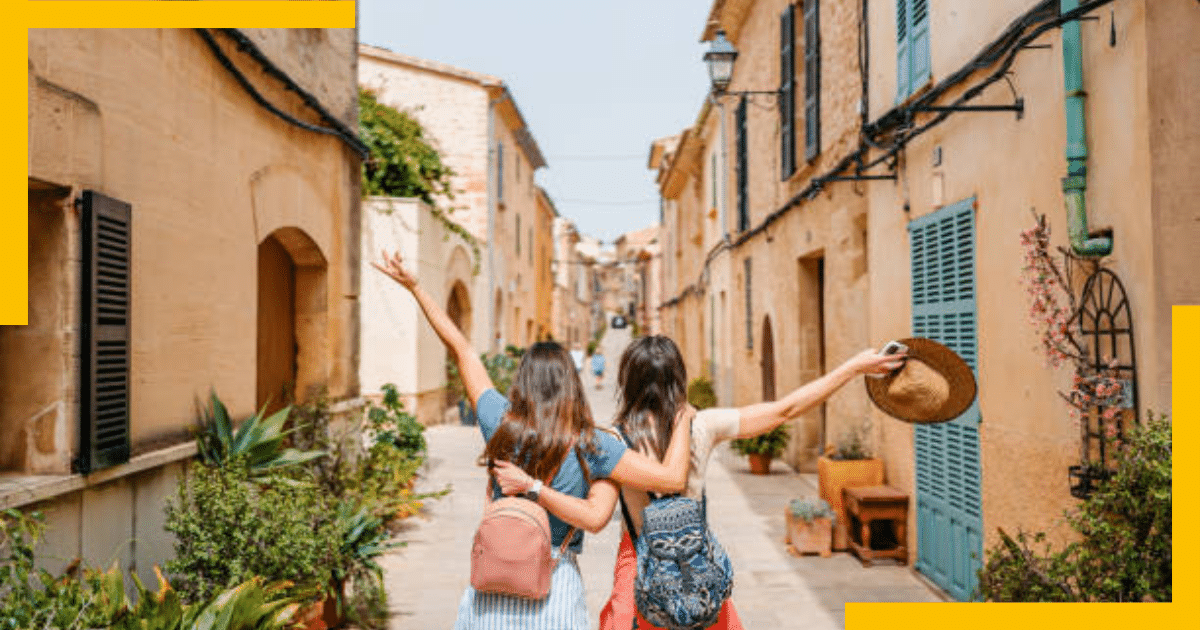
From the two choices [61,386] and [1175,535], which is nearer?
[1175,535]

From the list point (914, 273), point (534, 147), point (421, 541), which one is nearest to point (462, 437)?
point (421, 541)

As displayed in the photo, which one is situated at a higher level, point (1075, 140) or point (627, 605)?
point (1075, 140)

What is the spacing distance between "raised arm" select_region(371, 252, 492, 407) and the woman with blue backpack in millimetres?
485

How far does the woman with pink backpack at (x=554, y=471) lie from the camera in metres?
2.76

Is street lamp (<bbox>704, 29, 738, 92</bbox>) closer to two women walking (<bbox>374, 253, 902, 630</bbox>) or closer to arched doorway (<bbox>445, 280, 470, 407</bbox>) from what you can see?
two women walking (<bbox>374, 253, 902, 630</bbox>)

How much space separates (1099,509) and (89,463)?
416cm

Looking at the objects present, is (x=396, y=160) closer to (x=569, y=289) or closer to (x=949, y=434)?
(x=949, y=434)

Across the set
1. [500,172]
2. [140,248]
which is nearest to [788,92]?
[140,248]

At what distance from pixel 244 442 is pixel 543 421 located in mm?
3368

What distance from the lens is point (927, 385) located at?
3316 mm

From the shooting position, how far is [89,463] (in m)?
4.27

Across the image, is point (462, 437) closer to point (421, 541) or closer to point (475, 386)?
point (421, 541)

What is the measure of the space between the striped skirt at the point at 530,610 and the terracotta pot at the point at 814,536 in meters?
4.65

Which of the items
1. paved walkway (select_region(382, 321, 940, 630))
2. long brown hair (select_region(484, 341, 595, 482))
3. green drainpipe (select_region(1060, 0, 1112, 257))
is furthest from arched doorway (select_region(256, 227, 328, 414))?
green drainpipe (select_region(1060, 0, 1112, 257))
